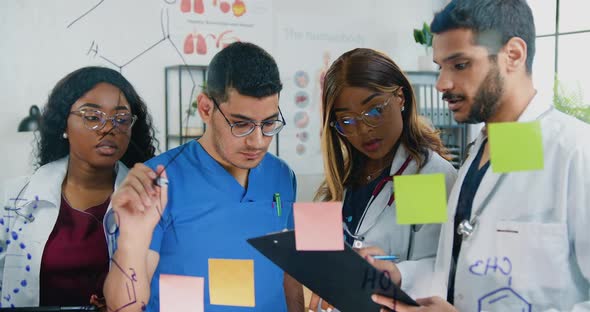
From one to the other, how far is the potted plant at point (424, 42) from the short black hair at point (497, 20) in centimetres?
18

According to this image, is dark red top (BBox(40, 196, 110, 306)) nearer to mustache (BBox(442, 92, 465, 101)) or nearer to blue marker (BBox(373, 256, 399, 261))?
blue marker (BBox(373, 256, 399, 261))

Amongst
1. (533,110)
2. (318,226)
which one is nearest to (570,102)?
(533,110)

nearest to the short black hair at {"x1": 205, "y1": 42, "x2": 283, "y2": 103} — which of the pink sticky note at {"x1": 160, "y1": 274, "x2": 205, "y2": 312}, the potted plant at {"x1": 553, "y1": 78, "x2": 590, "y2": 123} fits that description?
the pink sticky note at {"x1": 160, "y1": 274, "x2": 205, "y2": 312}

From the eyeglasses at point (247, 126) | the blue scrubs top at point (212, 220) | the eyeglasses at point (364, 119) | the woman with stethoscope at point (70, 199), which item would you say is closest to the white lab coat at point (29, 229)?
the woman with stethoscope at point (70, 199)

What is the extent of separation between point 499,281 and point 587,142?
0.29 metres

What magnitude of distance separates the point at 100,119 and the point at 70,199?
0.17 m

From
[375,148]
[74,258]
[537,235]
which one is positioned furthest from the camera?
[375,148]

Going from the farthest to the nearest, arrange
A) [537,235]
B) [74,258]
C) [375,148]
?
[375,148]
[74,258]
[537,235]

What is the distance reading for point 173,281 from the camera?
1.05 metres

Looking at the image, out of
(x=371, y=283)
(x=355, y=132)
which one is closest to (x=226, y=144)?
(x=355, y=132)

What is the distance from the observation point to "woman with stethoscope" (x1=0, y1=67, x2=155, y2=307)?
1015mm

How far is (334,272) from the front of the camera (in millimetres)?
942

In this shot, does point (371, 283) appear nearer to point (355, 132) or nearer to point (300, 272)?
point (300, 272)

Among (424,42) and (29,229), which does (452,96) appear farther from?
(29,229)
